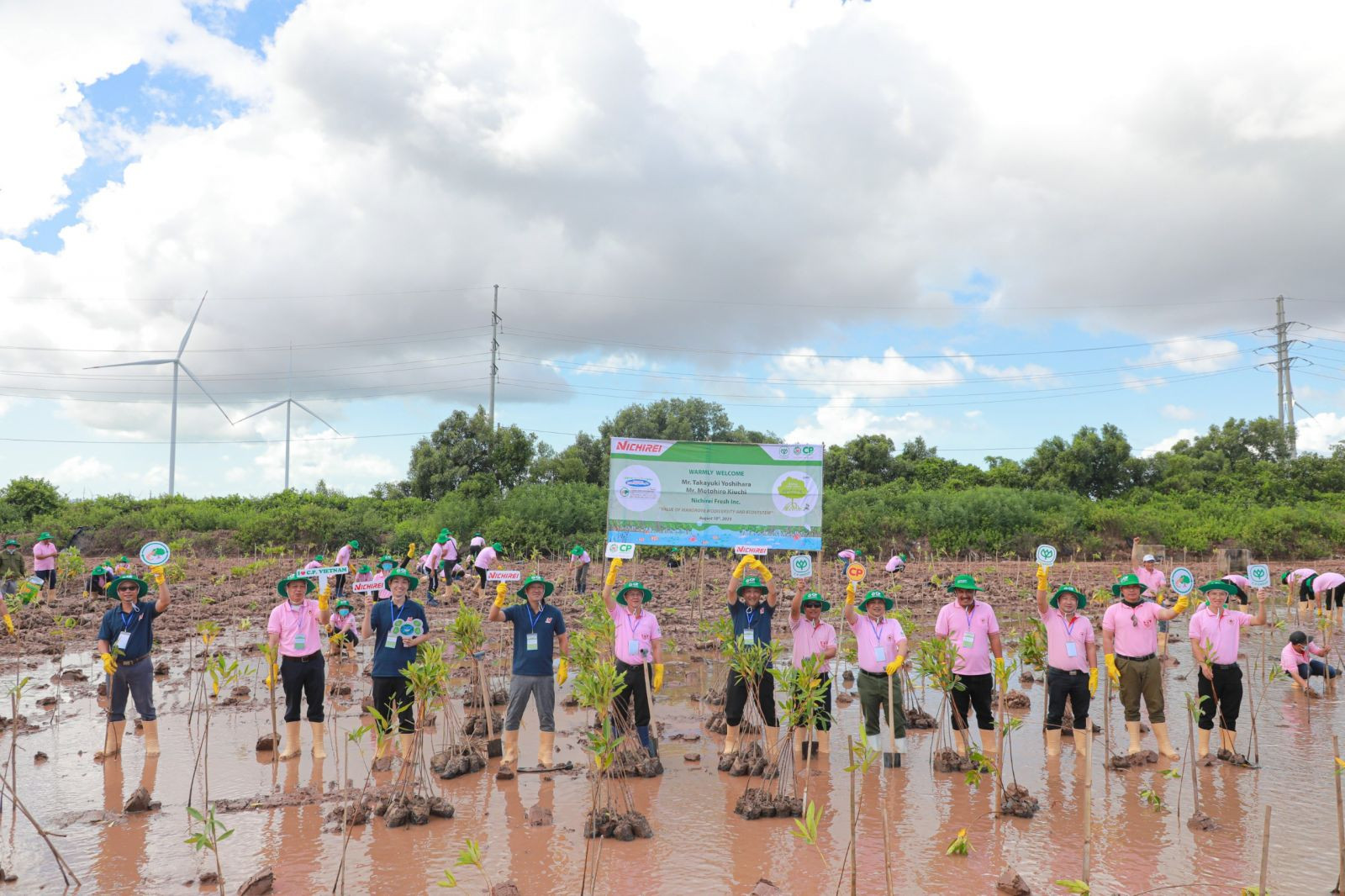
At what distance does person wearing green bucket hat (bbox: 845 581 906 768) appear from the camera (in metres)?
9.05

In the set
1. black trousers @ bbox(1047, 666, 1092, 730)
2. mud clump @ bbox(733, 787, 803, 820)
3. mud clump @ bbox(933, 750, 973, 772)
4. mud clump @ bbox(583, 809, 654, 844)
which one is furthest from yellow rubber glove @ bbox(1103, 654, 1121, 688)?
mud clump @ bbox(583, 809, 654, 844)

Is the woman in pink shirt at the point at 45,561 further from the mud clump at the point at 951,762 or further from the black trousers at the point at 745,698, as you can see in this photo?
the mud clump at the point at 951,762

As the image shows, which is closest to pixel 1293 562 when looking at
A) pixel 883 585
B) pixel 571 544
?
pixel 883 585

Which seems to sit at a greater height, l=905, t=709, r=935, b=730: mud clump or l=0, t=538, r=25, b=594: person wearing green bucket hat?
l=0, t=538, r=25, b=594: person wearing green bucket hat

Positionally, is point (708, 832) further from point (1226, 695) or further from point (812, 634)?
point (1226, 695)

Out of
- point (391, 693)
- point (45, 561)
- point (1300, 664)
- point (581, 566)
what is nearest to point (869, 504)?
point (581, 566)

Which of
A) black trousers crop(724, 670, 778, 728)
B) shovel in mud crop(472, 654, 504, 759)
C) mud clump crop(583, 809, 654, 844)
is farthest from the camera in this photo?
shovel in mud crop(472, 654, 504, 759)

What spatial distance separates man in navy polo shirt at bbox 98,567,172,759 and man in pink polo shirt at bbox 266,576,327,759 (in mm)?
1177

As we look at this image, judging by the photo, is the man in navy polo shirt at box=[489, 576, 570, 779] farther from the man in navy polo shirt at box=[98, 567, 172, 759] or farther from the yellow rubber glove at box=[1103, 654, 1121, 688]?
the yellow rubber glove at box=[1103, 654, 1121, 688]

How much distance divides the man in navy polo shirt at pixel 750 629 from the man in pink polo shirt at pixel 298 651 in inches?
170

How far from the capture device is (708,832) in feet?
24.9

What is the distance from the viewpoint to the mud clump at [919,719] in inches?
443

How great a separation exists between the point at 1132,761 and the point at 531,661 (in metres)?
6.28

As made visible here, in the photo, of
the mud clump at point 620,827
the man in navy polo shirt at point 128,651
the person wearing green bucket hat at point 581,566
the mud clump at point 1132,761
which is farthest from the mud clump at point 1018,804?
the person wearing green bucket hat at point 581,566
